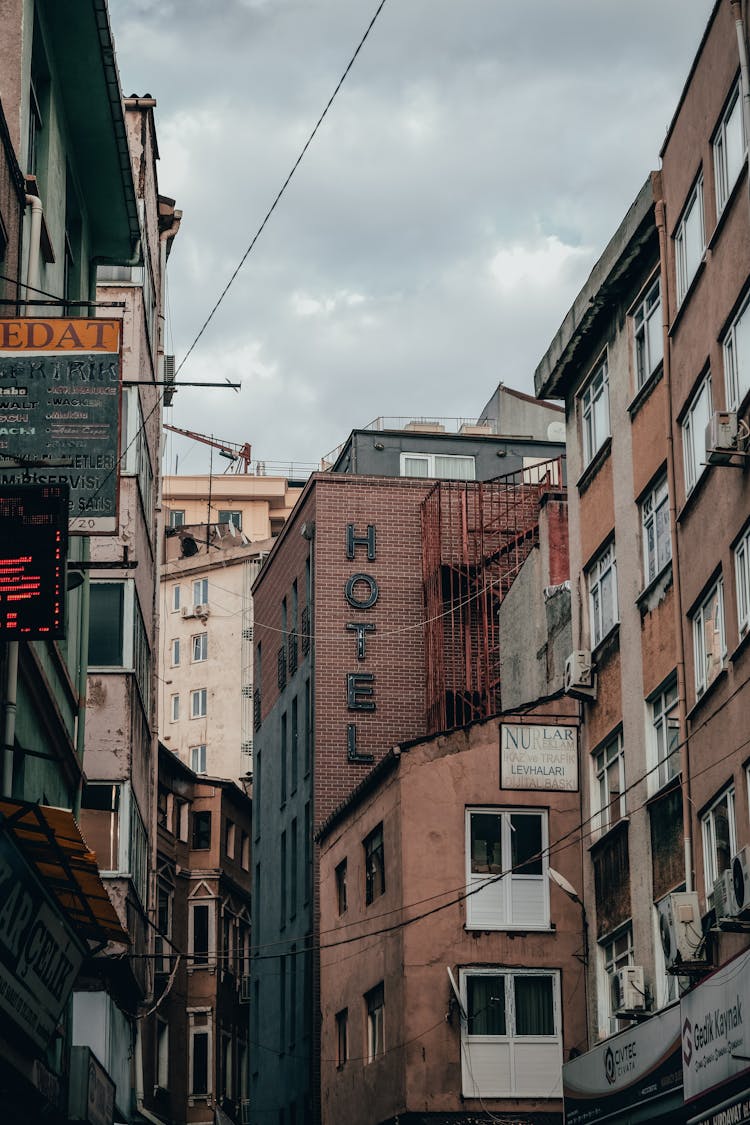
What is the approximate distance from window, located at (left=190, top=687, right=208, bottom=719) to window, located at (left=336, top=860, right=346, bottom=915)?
146 feet

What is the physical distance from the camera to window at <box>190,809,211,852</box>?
65250 millimetres

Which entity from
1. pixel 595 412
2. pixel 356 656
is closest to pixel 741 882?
pixel 595 412

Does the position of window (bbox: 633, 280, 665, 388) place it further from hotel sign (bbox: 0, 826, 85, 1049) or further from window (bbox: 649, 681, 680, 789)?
hotel sign (bbox: 0, 826, 85, 1049)

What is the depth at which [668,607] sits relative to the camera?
24.2 metres

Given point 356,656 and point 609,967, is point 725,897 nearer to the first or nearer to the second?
point 609,967

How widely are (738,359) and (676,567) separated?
348 centimetres

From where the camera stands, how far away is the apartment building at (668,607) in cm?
2045

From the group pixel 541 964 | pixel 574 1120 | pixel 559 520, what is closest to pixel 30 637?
pixel 574 1120

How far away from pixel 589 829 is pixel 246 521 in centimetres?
6774

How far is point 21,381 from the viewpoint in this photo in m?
16.3

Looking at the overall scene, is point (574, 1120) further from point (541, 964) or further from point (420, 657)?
point (420, 657)

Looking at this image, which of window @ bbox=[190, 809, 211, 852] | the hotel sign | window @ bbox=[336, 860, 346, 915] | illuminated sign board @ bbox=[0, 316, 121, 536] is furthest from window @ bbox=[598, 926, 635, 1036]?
window @ bbox=[190, 809, 211, 852]

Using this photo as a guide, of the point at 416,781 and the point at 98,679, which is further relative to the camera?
the point at 416,781

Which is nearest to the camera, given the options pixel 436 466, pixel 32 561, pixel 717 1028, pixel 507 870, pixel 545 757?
pixel 32 561
